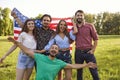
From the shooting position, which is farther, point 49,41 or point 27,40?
point 49,41

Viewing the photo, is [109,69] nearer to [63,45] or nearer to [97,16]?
[63,45]

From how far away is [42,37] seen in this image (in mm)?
7145

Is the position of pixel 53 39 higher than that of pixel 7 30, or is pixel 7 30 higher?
pixel 53 39

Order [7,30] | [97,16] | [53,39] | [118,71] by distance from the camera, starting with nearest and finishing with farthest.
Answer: [53,39], [118,71], [7,30], [97,16]

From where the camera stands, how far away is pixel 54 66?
6.48 metres

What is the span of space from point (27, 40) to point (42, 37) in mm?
351

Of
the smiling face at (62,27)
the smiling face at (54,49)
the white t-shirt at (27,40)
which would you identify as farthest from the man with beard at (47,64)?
the smiling face at (62,27)

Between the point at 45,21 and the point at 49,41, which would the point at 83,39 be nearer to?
the point at 49,41

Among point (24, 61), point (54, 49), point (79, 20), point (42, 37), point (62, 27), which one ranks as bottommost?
point (24, 61)

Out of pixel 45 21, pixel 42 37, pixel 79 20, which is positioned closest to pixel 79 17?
pixel 79 20

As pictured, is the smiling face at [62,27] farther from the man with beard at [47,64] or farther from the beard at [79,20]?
the man with beard at [47,64]

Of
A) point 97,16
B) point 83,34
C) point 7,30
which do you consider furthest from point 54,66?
point 97,16

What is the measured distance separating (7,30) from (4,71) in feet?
217

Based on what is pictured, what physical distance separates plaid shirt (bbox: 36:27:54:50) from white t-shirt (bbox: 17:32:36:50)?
0.46 feet
